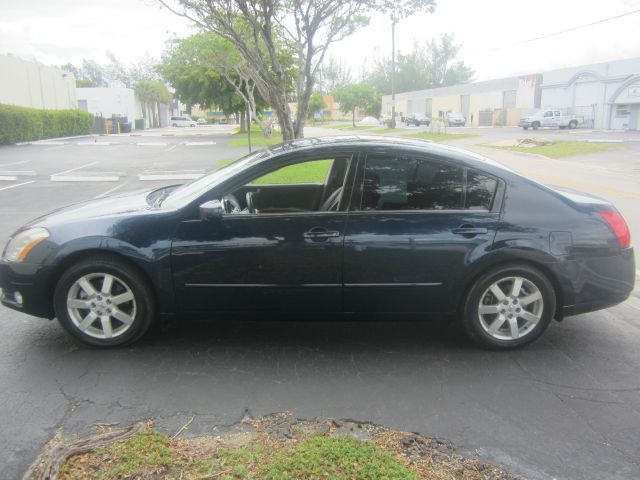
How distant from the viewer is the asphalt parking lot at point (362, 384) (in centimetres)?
303

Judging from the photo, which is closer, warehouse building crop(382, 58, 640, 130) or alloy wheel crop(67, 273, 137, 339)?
Answer: alloy wheel crop(67, 273, 137, 339)

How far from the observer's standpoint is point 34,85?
4403 cm

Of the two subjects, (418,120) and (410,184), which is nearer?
(410,184)

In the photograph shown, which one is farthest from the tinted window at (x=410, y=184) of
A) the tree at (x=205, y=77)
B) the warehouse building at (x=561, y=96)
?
the warehouse building at (x=561, y=96)

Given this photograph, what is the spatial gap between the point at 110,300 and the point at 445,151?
108 inches

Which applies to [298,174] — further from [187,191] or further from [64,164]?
[64,164]

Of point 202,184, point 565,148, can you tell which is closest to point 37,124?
point 565,148

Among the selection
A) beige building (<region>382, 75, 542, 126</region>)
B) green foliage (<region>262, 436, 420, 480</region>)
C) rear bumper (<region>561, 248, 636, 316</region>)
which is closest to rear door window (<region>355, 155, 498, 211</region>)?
rear bumper (<region>561, 248, 636, 316</region>)

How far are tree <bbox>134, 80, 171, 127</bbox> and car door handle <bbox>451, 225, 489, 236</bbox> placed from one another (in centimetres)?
7361

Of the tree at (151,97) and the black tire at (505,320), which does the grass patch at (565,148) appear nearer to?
the black tire at (505,320)

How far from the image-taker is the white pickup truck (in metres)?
44.4

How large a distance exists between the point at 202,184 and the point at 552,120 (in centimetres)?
4558

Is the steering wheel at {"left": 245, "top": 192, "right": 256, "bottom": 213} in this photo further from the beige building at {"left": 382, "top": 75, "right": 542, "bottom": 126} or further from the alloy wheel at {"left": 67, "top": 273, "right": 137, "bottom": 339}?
the beige building at {"left": 382, "top": 75, "right": 542, "bottom": 126}

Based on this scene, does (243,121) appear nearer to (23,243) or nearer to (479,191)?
(23,243)
